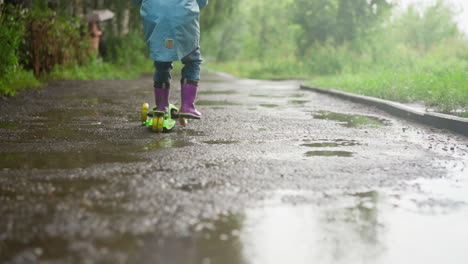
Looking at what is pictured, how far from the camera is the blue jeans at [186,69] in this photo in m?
6.22

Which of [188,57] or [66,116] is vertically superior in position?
[188,57]

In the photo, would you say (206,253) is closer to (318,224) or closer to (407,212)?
(318,224)

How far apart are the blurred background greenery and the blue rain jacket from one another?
3.88 meters

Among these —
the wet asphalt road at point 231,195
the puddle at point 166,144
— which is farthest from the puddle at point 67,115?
the puddle at point 166,144

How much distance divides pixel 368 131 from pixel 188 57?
2.27 m

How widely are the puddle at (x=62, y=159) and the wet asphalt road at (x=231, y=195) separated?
15 mm

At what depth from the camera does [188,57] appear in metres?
6.39

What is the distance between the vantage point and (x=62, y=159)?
431 centimetres

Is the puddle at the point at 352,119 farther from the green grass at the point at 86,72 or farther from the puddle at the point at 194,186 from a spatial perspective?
the green grass at the point at 86,72

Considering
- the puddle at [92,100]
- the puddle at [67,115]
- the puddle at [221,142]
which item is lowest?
the puddle at [92,100]

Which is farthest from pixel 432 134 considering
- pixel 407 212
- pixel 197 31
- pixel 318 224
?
pixel 318 224

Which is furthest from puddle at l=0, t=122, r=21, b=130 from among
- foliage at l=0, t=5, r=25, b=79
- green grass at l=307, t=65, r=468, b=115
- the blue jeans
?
green grass at l=307, t=65, r=468, b=115

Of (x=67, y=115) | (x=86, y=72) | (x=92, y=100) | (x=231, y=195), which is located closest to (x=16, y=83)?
(x=92, y=100)

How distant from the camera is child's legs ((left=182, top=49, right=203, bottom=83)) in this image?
21.1 feet
